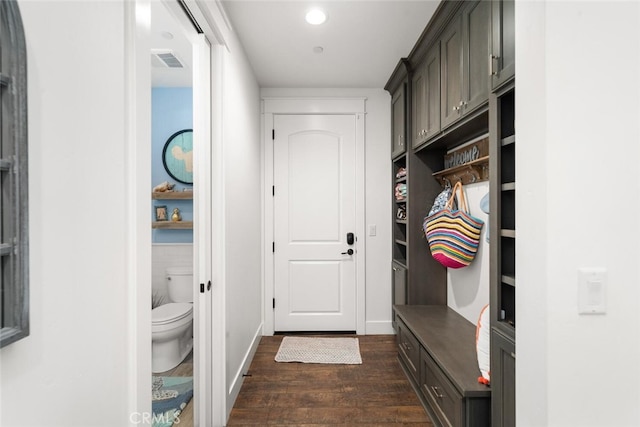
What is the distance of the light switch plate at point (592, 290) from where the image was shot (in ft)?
2.65

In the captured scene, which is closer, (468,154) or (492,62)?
(492,62)

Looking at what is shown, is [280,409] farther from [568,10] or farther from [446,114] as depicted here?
[568,10]

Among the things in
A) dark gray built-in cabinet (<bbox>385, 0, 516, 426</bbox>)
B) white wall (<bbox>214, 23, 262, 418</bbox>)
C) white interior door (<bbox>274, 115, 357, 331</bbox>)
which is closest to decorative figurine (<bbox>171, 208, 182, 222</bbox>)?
white wall (<bbox>214, 23, 262, 418</bbox>)

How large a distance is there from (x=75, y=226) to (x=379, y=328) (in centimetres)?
314

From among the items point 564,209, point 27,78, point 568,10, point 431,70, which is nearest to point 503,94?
point 568,10

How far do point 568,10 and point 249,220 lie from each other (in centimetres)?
234

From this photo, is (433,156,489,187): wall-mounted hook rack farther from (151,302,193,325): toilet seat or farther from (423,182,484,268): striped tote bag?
(151,302,193,325): toilet seat

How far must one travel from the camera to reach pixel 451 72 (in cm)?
200

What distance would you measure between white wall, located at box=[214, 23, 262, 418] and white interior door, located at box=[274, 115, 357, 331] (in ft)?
0.84

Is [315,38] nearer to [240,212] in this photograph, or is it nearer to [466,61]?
[466,61]

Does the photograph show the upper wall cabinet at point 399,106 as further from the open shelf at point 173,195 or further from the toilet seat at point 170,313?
the toilet seat at point 170,313

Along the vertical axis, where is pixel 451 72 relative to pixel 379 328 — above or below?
above

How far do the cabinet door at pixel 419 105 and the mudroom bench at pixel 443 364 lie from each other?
133cm

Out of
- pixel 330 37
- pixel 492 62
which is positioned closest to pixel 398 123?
pixel 330 37
